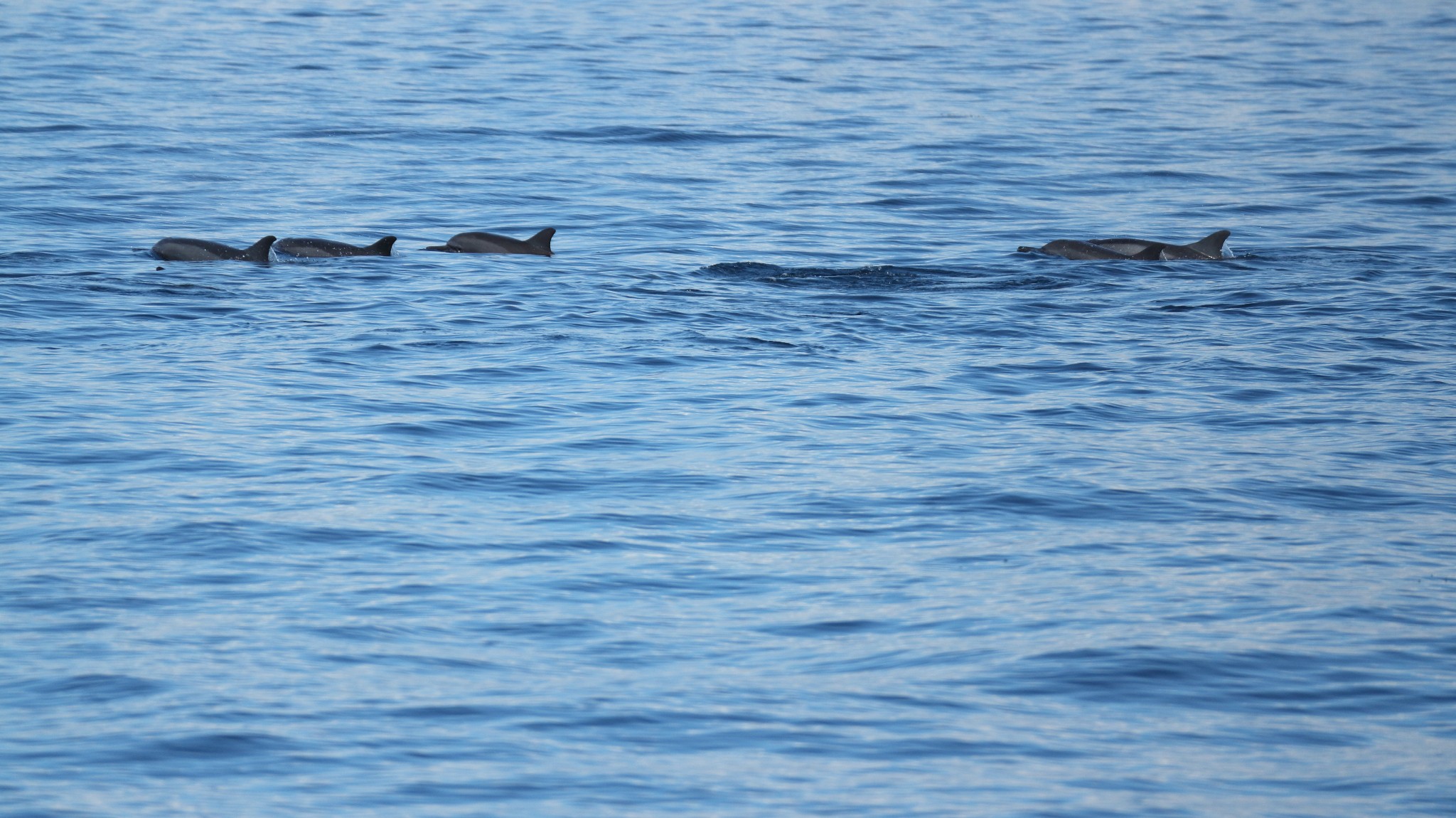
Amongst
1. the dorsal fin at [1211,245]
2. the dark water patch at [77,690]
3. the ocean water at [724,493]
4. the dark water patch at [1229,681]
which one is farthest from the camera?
the dorsal fin at [1211,245]

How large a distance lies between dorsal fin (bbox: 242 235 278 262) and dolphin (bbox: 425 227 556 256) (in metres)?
2.18

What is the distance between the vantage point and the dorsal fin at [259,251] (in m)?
21.3

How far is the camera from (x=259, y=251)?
21.4 metres

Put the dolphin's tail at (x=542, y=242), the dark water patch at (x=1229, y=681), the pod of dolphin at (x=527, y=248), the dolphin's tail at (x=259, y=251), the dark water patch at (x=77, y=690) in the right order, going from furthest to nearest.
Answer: the dolphin's tail at (x=542, y=242)
the pod of dolphin at (x=527, y=248)
the dolphin's tail at (x=259, y=251)
the dark water patch at (x=1229, y=681)
the dark water patch at (x=77, y=690)

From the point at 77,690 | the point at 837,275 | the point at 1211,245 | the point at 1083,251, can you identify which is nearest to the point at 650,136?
the point at 1083,251

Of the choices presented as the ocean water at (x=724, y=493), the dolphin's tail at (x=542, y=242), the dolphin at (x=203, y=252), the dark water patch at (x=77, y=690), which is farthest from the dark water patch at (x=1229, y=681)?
the dolphin's tail at (x=542, y=242)

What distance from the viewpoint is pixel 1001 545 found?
498 inches

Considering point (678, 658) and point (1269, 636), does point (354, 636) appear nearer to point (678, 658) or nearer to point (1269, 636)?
point (678, 658)

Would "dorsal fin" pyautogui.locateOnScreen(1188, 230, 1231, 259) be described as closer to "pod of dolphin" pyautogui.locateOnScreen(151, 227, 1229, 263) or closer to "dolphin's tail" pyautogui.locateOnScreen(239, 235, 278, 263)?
"pod of dolphin" pyautogui.locateOnScreen(151, 227, 1229, 263)

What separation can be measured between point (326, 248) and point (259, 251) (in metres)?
0.95

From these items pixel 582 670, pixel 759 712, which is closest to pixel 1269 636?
pixel 759 712

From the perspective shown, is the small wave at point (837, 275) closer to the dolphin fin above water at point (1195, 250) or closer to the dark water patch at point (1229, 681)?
the dolphin fin above water at point (1195, 250)

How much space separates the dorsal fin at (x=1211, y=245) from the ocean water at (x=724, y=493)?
0.67ft

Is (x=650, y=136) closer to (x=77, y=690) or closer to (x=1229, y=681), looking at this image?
(x=1229, y=681)
